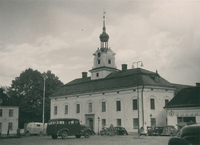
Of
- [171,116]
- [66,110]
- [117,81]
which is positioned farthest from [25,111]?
[171,116]

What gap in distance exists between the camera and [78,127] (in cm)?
2722

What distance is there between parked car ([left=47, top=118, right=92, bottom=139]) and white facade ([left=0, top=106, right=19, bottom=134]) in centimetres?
2530

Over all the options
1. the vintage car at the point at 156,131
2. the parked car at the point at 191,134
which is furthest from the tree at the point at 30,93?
the parked car at the point at 191,134

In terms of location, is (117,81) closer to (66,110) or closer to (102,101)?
(102,101)

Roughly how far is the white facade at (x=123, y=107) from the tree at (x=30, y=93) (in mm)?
10044

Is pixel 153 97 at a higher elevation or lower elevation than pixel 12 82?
lower

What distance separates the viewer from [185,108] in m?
34.2

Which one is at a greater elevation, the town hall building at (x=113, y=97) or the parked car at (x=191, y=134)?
the town hall building at (x=113, y=97)

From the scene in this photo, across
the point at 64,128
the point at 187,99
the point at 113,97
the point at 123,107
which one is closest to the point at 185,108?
the point at 187,99

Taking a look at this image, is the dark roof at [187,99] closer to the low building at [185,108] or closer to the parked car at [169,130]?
the low building at [185,108]

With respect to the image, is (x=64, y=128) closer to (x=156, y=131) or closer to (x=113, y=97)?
(x=156, y=131)

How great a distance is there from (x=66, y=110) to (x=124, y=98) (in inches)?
577

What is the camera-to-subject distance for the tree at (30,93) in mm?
54562

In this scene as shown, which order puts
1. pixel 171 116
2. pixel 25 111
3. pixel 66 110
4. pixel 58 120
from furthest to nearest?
1. pixel 25 111
2. pixel 66 110
3. pixel 171 116
4. pixel 58 120
